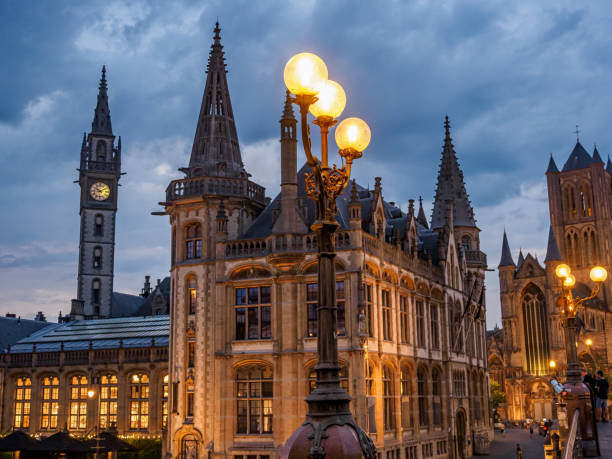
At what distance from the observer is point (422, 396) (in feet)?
148

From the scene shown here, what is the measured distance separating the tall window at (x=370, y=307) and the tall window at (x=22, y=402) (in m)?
31.8

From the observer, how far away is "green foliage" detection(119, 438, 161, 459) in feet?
162

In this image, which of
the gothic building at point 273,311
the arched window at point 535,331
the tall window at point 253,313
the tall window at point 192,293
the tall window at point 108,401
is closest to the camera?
the gothic building at point 273,311

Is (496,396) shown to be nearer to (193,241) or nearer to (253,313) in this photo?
(253,313)

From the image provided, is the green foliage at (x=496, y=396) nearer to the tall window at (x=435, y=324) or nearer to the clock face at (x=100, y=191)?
the tall window at (x=435, y=324)

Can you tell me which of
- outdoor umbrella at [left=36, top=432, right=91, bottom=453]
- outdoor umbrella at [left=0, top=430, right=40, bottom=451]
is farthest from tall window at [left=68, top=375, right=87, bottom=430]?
outdoor umbrella at [left=36, top=432, right=91, bottom=453]

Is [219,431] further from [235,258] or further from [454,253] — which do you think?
[454,253]

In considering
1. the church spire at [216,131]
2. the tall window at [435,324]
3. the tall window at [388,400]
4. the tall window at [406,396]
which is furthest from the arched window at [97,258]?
the tall window at [388,400]

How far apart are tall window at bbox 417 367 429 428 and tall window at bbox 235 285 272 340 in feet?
39.1

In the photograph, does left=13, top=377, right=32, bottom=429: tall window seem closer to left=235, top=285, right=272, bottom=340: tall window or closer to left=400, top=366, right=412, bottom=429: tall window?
left=235, top=285, right=272, bottom=340: tall window

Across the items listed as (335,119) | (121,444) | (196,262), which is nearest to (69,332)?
(121,444)

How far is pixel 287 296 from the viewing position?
37.5 m

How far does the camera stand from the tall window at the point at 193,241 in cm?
4088

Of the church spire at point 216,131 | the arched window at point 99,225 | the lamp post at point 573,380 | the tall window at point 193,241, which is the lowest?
the lamp post at point 573,380
